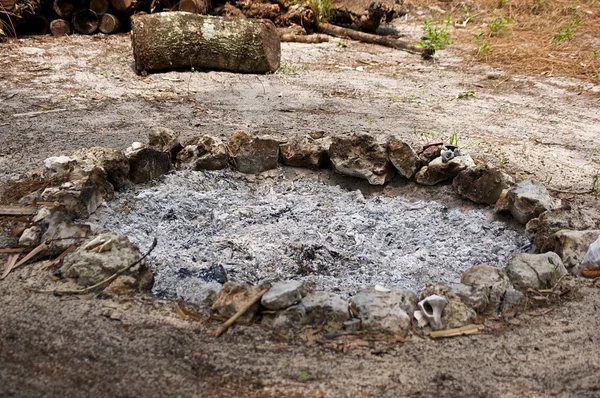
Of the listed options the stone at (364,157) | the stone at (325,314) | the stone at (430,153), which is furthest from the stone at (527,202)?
the stone at (325,314)

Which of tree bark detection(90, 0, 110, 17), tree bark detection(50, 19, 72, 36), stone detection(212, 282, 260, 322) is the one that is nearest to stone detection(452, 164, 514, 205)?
stone detection(212, 282, 260, 322)

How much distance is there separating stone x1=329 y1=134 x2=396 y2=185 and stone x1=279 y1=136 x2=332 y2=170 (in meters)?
0.17

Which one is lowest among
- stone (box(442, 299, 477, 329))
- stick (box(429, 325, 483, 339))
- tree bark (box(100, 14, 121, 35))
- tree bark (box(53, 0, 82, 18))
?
tree bark (box(100, 14, 121, 35))

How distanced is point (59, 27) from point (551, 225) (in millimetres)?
7134

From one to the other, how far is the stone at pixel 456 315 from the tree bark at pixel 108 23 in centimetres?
706

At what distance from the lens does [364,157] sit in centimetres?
412

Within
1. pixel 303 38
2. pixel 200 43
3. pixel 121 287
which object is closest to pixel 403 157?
pixel 121 287

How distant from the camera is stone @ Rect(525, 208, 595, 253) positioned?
327 cm

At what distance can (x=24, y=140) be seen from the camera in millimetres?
4746

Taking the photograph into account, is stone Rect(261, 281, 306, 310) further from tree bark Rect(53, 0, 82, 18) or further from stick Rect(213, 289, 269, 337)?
tree bark Rect(53, 0, 82, 18)

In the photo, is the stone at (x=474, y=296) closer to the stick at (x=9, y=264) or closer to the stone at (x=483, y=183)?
the stone at (x=483, y=183)

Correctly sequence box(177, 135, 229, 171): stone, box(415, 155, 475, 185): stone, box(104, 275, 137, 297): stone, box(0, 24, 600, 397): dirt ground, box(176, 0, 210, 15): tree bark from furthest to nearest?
box(176, 0, 210, 15): tree bark → box(177, 135, 229, 171): stone → box(415, 155, 475, 185): stone → box(104, 275, 137, 297): stone → box(0, 24, 600, 397): dirt ground

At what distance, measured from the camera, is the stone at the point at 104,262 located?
2816 mm

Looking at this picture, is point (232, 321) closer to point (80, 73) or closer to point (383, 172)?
Result: point (383, 172)
